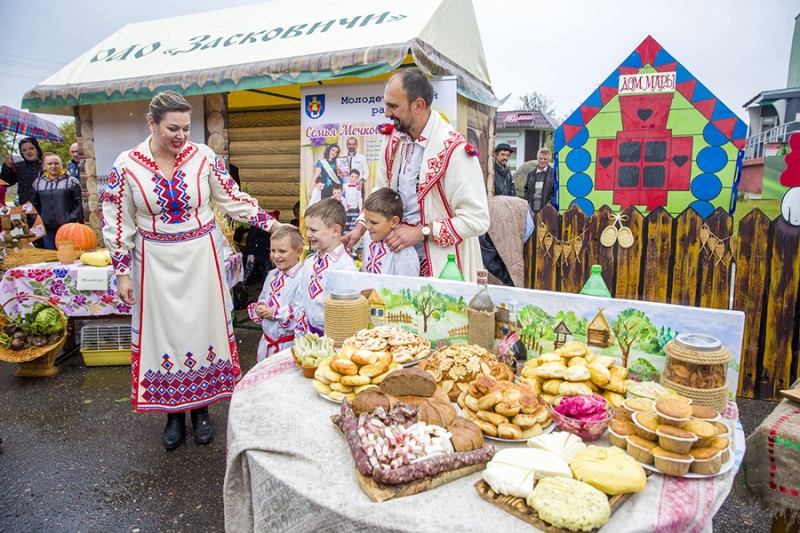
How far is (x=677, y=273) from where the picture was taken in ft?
14.2

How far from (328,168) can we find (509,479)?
16.2ft

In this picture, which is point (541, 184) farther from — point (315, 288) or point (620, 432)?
point (620, 432)

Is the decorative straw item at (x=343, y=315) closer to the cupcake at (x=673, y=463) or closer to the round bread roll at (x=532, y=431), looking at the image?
the round bread roll at (x=532, y=431)

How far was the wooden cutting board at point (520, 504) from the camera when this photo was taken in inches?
47.5

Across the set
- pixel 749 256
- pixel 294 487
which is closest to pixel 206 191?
pixel 294 487

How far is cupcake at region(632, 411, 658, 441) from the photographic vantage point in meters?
1.50

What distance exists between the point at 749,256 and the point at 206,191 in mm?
3983

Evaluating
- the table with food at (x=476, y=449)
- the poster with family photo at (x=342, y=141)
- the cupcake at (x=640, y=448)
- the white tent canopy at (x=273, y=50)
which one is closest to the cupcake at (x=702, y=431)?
the table with food at (x=476, y=449)

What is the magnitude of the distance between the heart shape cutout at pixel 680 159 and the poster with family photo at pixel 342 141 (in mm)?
3081

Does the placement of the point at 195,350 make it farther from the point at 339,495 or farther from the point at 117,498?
the point at 339,495

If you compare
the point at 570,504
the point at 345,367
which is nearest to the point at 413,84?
the point at 345,367

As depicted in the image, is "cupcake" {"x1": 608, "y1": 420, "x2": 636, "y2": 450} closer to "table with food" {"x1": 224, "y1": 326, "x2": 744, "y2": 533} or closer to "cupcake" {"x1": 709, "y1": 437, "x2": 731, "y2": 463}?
"table with food" {"x1": 224, "y1": 326, "x2": 744, "y2": 533}

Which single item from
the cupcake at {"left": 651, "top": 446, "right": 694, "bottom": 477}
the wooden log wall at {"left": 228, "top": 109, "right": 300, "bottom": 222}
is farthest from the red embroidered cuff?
the wooden log wall at {"left": 228, "top": 109, "right": 300, "bottom": 222}

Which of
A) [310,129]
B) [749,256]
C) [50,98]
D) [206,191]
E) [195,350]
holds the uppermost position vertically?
[50,98]
